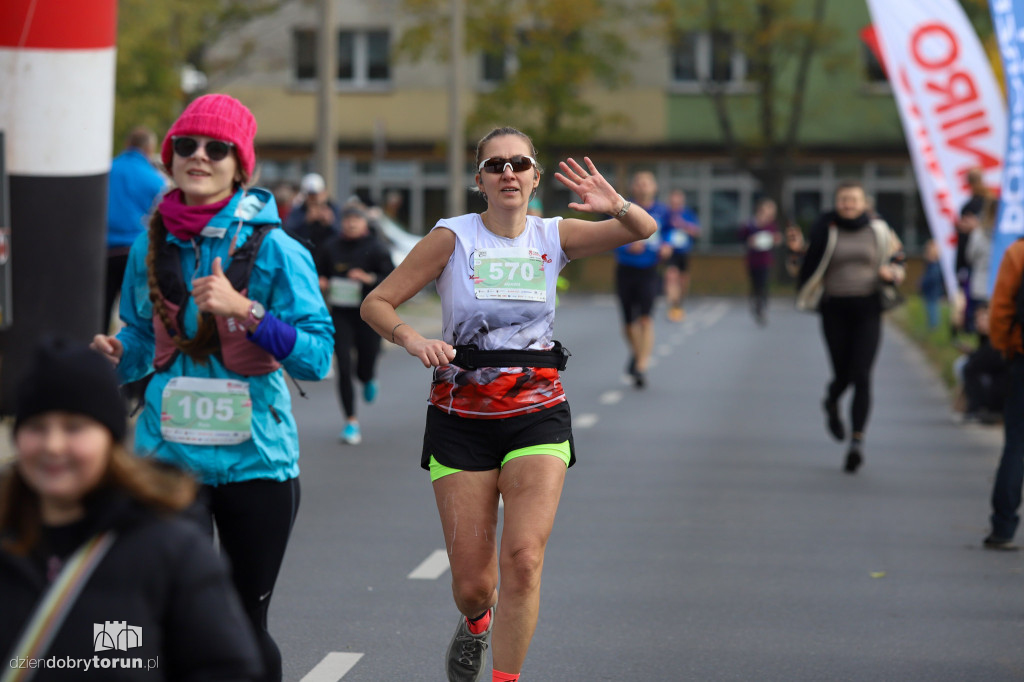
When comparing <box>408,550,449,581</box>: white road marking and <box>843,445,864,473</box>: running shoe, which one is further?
<box>843,445,864,473</box>: running shoe

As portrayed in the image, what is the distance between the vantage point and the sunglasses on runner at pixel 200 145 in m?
4.43

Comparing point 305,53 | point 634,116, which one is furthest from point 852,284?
point 305,53

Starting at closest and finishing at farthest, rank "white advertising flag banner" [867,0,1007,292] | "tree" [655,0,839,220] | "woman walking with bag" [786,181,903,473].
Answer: "woman walking with bag" [786,181,903,473], "white advertising flag banner" [867,0,1007,292], "tree" [655,0,839,220]

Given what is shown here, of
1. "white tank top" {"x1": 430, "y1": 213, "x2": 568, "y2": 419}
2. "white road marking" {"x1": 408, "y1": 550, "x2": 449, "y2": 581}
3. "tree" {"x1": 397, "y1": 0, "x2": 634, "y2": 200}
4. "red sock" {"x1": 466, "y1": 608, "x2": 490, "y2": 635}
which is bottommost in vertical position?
"white road marking" {"x1": 408, "y1": 550, "x2": 449, "y2": 581}

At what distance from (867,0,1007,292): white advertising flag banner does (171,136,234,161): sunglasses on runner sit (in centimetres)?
999

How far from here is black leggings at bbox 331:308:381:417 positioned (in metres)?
12.2

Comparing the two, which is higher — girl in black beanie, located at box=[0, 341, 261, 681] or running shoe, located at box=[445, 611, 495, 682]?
girl in black beanie, located at box=[0, 341, 261, 681]

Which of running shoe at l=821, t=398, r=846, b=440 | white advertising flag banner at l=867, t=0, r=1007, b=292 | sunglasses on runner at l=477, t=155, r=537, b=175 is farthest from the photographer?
white advertising flag banner at l=867, t=0, r=1007, b=292

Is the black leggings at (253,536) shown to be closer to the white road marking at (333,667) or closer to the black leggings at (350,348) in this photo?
the white road marking at (333,667)

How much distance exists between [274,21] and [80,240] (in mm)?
37917

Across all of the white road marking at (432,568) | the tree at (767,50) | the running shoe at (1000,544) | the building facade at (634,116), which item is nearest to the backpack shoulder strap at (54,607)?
the white road marking at (432,568)

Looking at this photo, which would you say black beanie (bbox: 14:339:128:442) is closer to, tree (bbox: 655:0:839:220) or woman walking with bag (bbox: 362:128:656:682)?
woman walking with bag (bbox: 362:128:656:682)

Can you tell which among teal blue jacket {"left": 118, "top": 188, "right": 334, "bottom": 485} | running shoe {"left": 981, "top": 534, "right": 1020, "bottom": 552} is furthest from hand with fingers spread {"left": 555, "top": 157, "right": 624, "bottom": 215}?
running shoe {"left": 981, "top": 534, "right": 1020, "bottom": 552}

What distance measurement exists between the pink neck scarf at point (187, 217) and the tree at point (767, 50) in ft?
129
